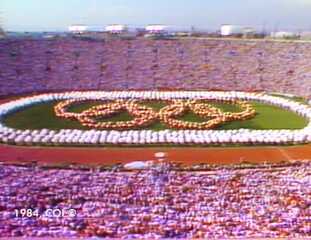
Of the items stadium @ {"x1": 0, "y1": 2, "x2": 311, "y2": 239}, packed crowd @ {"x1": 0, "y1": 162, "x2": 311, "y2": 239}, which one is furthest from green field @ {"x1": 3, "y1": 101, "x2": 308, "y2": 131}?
packed crowd @ {"x1": 0, "y1": 162, "x2": 311, "y2": 239}

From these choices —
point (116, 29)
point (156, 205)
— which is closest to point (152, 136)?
point (156, 205)

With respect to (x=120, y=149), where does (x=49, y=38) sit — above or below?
above

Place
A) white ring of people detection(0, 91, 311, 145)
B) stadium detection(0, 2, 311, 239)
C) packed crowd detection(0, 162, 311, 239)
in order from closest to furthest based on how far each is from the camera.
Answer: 1. packed crowd detection(0, 162, 311, 239)
2. stadium detection(0, 2, 311, 239)
3. white ring of people detection(0, 91, 311, 145)

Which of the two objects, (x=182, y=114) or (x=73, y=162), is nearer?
(x=73, y=162)

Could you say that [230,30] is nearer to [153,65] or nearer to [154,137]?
[153,65]

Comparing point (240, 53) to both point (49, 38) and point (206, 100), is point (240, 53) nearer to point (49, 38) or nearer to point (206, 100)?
point (206, 100)

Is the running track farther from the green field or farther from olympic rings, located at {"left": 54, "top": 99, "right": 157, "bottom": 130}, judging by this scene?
olympic rings, located at {"left": 54, "top": 99, "right": 157, "bottom": 130}

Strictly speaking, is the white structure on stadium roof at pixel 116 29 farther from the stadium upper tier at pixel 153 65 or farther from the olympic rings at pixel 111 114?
the olympic rings at pixel 111 114

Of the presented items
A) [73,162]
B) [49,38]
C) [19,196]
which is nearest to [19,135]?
[73,162]
